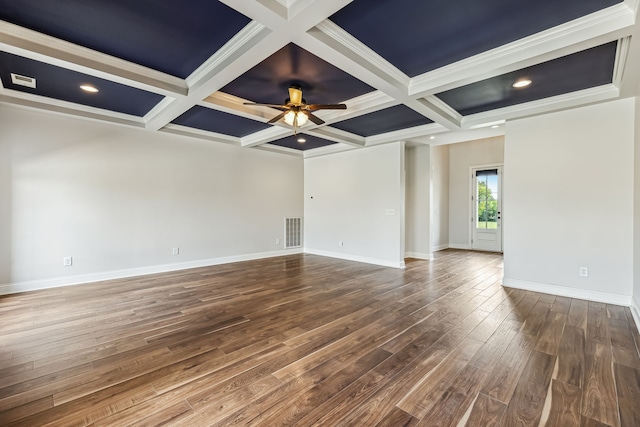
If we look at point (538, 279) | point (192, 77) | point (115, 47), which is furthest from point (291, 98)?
point (538, 279)

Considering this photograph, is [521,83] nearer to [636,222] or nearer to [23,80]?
[636,222]

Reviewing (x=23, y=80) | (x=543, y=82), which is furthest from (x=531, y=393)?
(x=23, y=80)

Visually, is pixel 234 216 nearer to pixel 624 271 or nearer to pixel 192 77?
pixel 192 77

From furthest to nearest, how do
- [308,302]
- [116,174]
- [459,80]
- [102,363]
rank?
[116,174], [308,302], [459,80], [102,363]

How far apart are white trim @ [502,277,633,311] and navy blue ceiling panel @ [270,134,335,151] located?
14.0ft

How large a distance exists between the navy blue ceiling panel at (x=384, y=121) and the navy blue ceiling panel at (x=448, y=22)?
142 cm

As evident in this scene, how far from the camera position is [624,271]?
3424 mm

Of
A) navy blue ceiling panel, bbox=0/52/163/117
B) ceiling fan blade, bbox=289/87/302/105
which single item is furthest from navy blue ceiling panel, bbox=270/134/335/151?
navy blue ceiling panel, bbox=0/52/163/117

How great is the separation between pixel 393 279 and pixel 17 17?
518cm

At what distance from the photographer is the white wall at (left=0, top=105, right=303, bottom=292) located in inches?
154

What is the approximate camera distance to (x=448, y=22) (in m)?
2.28

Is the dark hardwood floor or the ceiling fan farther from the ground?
the ceiling fan

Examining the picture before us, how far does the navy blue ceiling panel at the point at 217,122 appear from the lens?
4344mm

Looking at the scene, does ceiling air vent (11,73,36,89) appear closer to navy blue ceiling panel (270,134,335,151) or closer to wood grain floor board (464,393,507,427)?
navy blue ceiling panel (270,134,335,151)
